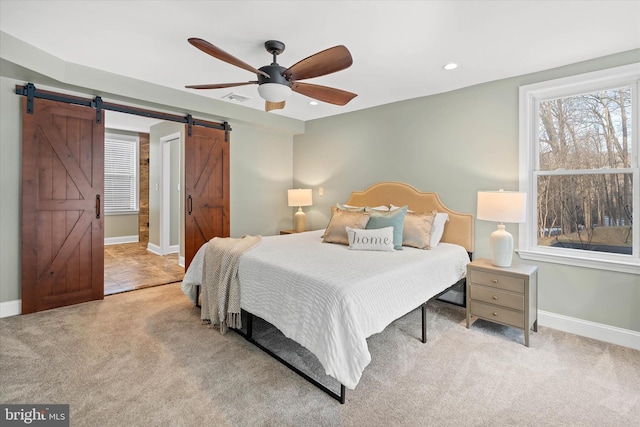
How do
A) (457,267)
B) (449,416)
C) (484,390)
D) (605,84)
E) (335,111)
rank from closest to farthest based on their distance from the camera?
(449,416) → (484,390) → (605,84) → (457,267) → (335,111)

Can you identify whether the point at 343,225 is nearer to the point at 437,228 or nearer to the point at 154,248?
the point at 437,228

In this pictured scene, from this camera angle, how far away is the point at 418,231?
3.22 metres

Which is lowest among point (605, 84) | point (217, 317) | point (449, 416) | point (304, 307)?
point (449, 416)

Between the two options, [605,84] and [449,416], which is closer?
[449,416]

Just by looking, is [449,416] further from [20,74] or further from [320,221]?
[20,74]

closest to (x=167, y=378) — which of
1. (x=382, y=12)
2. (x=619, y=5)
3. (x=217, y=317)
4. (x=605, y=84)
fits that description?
(x=217, y=317)

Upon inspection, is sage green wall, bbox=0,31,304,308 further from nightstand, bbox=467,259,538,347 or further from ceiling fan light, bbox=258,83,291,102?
nightstand, bbox=467,259,538,347

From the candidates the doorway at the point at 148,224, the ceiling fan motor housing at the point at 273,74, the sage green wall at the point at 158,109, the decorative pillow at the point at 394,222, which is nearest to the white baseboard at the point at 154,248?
the doorway at the point at 148,224

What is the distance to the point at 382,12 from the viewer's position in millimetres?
2104

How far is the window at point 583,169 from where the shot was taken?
2674mm

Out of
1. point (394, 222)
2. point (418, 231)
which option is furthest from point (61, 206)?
point (418, 231)

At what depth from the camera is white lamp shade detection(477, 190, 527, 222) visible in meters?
2.72

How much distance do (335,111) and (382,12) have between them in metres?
2.55

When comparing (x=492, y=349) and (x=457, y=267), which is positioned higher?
(x=457, y=267)
